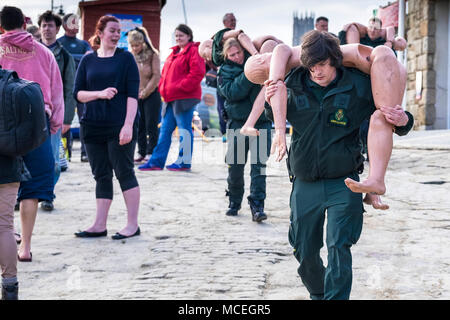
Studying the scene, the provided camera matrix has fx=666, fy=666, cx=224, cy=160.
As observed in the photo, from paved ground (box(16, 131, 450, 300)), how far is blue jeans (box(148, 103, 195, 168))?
128 cm

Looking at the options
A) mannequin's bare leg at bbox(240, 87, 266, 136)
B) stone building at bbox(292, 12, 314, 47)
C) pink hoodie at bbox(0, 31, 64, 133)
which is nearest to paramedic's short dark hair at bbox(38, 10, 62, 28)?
pink hoodie at bbox(0, 31, 64, 133)

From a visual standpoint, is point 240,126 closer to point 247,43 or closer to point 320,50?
point 247,43

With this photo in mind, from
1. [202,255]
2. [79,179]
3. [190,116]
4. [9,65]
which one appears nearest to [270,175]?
[190,116]

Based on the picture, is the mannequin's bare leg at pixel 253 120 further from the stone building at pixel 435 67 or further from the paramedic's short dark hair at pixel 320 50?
the stone building at pixel 435 67

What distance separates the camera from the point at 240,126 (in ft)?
21.1

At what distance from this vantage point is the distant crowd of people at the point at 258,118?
130 inches

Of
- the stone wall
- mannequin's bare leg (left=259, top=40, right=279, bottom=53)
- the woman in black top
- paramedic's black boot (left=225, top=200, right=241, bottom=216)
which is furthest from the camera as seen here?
the stone wall

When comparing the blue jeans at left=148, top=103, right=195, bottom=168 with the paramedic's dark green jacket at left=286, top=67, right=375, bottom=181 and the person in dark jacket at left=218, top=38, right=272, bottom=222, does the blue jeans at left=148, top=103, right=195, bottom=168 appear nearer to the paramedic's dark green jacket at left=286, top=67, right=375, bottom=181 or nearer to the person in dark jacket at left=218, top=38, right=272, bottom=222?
the person in dark jacket at left=218, top=38, right=272, bottom=222

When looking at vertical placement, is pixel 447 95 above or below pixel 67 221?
above

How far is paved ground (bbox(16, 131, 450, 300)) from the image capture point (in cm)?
431

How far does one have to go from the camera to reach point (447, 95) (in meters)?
15.1

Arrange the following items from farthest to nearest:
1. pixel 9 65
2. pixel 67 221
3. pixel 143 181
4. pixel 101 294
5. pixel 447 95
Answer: pixel 447 95 → pixel 143 181 → pixel 67 221 → pixel 9 65 → pixel 101 294
